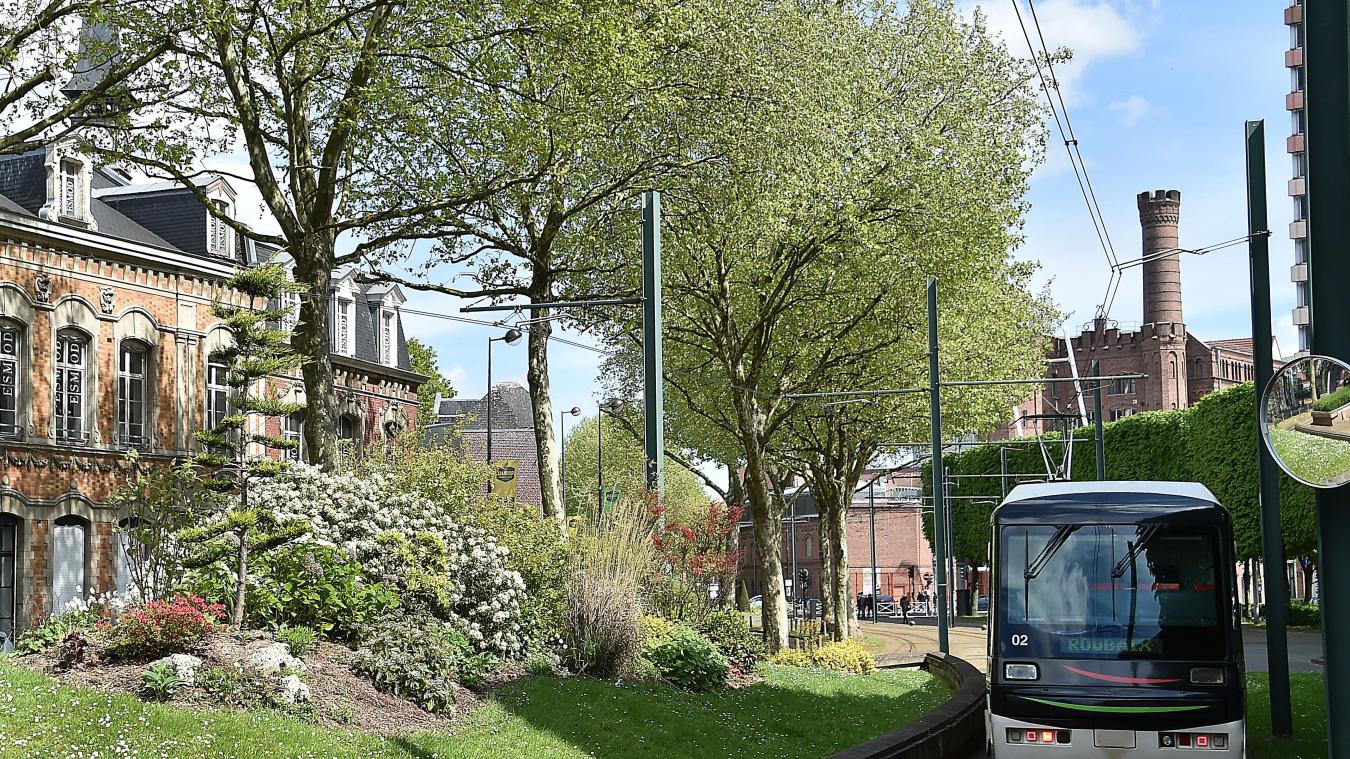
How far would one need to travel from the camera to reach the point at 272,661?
11625mm

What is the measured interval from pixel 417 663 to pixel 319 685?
3.58 ft

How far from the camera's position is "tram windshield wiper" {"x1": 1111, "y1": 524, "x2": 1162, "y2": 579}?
44.4ft

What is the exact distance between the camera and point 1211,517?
1354cm

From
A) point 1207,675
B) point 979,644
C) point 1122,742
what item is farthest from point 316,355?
point 979,644

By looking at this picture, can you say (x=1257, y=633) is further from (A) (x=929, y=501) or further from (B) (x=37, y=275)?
(B) (x=37, y=275)

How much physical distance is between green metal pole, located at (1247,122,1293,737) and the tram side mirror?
27.0ft

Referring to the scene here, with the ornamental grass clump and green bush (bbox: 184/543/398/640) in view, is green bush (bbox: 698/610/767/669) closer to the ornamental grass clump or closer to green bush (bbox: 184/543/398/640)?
the ornamental grass clump

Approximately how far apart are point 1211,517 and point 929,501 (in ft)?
189

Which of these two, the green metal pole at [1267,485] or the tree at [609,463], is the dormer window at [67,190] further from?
the tree at [609,463]

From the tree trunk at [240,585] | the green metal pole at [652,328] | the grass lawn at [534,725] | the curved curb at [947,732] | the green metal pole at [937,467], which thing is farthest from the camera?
the green metal pole at [937,467]

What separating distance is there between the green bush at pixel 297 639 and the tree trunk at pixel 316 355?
19.6 ft

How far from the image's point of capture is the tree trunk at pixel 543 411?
2362cm

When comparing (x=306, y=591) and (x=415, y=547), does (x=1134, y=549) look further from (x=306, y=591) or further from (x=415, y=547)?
(x=306, y=591)

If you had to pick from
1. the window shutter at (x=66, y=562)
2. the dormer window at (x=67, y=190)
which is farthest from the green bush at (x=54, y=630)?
the dormer window at (x=67, y=190)
